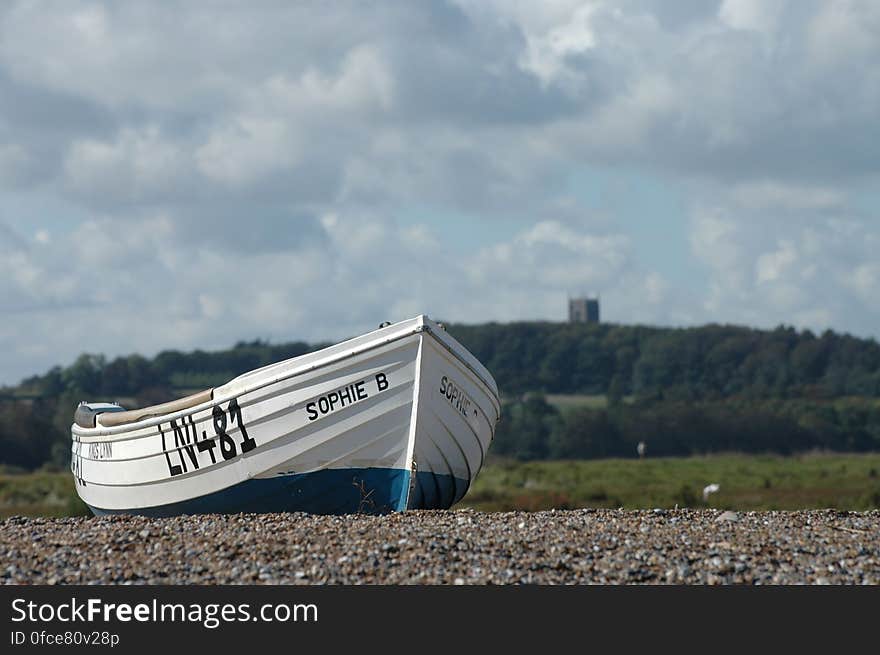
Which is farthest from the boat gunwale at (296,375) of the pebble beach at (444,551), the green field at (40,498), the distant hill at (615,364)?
the distant hill at (615,364)

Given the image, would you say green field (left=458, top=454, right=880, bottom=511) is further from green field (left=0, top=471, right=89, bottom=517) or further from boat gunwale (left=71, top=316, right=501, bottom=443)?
boat gunwale (left=71, top=316, right=501, bottom=443)

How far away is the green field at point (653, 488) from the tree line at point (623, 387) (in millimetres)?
18641

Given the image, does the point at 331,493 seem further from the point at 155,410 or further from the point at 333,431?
the point at 155,410

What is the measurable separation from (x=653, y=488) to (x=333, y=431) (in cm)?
3267

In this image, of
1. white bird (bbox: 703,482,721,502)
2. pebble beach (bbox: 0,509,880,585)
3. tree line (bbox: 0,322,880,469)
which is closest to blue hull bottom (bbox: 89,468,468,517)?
pebble beach (bbox: 0,509,880,585)

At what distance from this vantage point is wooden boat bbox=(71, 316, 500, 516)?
55.0 ft

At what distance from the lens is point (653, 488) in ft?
158

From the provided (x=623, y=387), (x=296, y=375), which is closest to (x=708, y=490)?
(x=296, y=375)

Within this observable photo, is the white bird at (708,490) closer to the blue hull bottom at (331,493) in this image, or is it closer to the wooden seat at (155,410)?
the blue hull bottom at (331,493)

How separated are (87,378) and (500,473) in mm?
69484

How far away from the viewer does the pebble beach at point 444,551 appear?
A: 420 inches

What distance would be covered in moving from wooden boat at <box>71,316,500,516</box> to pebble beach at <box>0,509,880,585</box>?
3.10m
